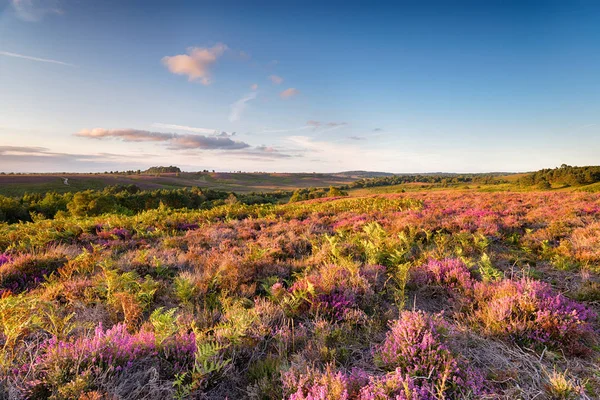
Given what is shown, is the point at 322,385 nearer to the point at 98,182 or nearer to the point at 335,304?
the point at 335,304

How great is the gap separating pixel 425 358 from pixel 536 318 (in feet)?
6.50

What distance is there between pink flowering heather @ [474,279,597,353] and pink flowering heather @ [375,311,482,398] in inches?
40.1

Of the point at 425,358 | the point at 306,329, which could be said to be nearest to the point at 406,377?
the point at 425,358

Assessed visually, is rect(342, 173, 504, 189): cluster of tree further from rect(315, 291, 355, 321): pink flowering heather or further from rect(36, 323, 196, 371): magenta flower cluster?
rect(36, 323, 196, 371): magenta flower cluster

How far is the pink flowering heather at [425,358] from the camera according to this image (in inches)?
94.8

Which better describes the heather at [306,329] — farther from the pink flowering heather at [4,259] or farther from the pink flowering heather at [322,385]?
the pink flowering heather at [4,259]

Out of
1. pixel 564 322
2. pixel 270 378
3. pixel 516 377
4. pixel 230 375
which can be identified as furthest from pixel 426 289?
pixel 230 375

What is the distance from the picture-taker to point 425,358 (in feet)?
8.59

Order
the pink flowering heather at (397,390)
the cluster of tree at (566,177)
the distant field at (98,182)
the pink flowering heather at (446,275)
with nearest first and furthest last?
1. the pink flowering heather at (397,390)
2. the pink flowering heather at (446,275)
3. the cluster of tree at (566,177)
4. the distant field at (98,182)

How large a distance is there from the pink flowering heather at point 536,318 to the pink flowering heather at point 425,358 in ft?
3.34

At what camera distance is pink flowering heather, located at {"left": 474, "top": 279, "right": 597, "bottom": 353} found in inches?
129

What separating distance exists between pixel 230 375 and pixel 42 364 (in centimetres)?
169

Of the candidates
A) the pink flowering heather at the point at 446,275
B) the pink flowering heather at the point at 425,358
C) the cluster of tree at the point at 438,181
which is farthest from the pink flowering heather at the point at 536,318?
the cluster of tree at the point at 438,181

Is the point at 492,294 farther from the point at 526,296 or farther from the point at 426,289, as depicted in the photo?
the point at 426,289
